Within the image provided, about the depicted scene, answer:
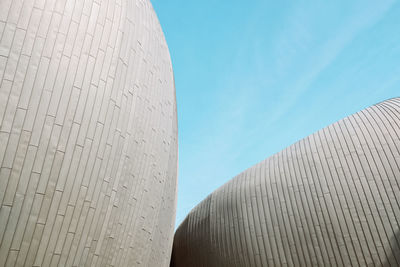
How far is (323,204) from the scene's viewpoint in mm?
12047

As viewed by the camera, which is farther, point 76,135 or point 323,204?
point 323,204

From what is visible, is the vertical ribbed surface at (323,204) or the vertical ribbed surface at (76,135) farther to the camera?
the vertical ribbed surface at (323,204)

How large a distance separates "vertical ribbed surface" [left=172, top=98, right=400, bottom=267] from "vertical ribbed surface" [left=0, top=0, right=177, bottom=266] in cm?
628

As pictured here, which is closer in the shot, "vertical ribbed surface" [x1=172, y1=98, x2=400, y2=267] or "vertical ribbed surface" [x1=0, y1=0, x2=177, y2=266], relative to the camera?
"vertical ribbed surface" [x1=0, y1=0, x2=177, y2=266]

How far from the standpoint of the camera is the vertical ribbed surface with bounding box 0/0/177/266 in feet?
17.8

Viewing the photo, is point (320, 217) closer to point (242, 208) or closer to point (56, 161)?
point (242, 208)

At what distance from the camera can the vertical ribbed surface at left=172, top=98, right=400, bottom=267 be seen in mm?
11164

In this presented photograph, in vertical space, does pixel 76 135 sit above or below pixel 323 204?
below

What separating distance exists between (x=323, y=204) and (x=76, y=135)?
29.6 feet

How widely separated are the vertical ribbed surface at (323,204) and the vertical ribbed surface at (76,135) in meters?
6.28

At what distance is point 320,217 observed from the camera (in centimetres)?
1198

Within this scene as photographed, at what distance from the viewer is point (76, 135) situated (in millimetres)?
6020

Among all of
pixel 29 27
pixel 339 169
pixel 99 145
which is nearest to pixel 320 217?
pixel 339 169

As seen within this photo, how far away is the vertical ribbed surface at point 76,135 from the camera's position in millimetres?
5422
